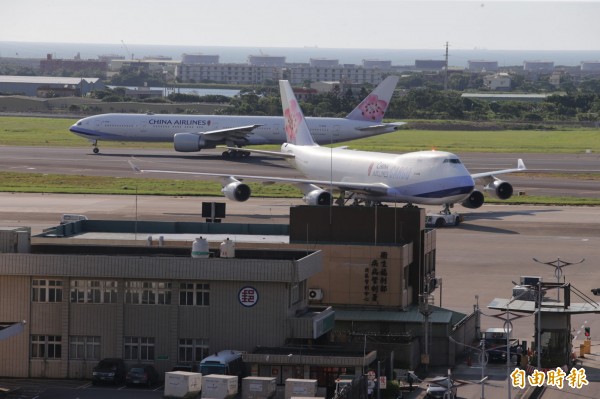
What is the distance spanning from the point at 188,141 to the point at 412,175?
69.8 meters

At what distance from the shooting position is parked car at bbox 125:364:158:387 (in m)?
56.5

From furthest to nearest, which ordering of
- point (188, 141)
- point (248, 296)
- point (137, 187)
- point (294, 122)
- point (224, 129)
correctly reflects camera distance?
point (224, 129) < point (188, 141) < point (137, 187) < point (294, 122) < point (248, 296)

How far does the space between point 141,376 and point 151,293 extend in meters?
4.37

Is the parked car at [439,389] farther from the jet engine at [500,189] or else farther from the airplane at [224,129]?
the airplane at [224,129]

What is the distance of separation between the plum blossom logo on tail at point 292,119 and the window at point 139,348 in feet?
212

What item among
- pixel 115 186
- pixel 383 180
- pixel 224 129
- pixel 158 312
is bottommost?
pixel 158 312

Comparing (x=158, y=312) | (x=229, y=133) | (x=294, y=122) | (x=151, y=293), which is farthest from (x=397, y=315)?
(x=229, y=133)

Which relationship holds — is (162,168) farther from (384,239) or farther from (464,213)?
(384,239)

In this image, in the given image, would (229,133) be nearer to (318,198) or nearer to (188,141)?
(188,141)

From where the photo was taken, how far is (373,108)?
166m

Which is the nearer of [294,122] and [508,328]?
[508,328]

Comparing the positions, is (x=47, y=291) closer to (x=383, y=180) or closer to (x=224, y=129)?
(x=383, y=180)

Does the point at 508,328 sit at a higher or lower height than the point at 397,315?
higher

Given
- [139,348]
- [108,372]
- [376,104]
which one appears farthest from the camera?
[376,104]
